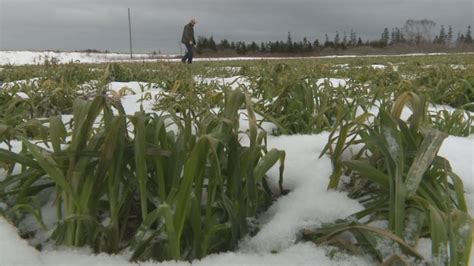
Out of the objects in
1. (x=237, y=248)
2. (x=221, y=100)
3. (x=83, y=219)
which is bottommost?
(x=237, y=248)

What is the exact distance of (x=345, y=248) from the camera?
1.07 meters

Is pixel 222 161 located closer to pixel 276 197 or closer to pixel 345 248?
pixel 276 197

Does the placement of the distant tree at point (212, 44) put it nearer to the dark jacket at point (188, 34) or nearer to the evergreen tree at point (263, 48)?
the evergreen tree at point (263, 48)

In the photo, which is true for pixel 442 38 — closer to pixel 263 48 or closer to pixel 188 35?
pixel 263 48

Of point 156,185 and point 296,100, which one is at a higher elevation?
point 296,100

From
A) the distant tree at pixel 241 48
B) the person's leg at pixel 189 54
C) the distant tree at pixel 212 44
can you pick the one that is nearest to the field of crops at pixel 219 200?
the person's leg at pixel 189 54

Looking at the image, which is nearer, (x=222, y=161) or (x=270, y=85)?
(x=222, y=161)

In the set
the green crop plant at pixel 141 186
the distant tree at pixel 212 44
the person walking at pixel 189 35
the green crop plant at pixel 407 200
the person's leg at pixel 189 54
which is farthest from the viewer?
the distant tree at pixel 212 44

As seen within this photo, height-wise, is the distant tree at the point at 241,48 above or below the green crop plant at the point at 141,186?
above

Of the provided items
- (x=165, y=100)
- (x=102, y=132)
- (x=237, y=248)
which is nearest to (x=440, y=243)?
(x=237, y=248)

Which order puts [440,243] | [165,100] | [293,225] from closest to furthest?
1. [440,243]
2. [293,225]
3. [165,100]

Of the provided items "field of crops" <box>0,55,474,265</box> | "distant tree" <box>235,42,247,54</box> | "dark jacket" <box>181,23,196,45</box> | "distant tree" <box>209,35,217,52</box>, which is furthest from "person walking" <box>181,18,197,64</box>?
"distant tree" <box>209,35,217,52</box>

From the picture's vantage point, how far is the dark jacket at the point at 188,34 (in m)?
13.4

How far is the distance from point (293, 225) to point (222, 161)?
0.27 m
